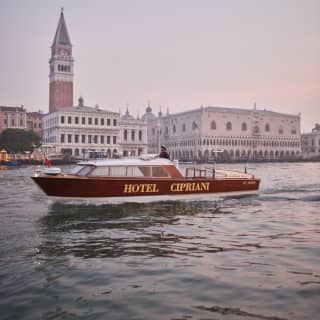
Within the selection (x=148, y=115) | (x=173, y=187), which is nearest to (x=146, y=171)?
(x=173, y=187)

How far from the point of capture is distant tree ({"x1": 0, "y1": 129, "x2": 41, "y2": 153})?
6353 cm

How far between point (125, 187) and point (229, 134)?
9485 centimetres

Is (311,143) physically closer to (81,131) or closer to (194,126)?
(194,126)

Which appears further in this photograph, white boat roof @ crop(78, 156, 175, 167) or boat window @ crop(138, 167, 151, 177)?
boat window @ crop(138, 167, 151, 177)

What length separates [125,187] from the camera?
13375 millimetres

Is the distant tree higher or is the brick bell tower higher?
the brick bell tower

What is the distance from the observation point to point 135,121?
3529 inches

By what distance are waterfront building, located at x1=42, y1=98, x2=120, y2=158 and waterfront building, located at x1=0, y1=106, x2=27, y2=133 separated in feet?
24.1

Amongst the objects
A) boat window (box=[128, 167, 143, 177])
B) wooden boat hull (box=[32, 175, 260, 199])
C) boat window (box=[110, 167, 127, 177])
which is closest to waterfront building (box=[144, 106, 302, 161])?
wooden boat hull (box=[32, 175, 260, 199])

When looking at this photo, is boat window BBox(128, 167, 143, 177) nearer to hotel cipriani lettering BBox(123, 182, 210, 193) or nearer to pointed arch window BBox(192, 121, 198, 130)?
hotel cipriani lettering BBox(123, 182, 210, 193)

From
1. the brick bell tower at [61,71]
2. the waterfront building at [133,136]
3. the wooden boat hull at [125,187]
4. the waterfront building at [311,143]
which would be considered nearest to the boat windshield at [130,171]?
the wooden boat hull at [125,187]

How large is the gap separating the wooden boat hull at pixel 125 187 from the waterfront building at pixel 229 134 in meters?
82.9

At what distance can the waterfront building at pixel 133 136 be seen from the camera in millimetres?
87750

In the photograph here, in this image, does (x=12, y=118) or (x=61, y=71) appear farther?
(x=61, y=71)
